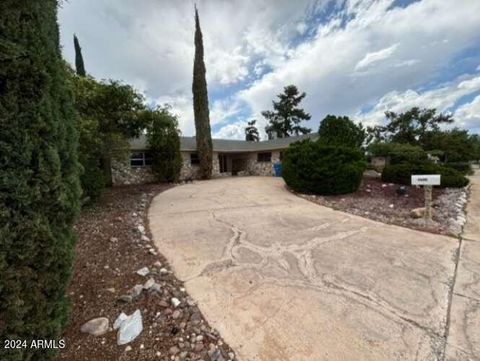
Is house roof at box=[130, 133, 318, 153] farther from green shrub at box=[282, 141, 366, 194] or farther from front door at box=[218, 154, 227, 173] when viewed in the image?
green shrub at box=[282, 141, 366, 194]

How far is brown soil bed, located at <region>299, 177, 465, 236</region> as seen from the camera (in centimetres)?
499

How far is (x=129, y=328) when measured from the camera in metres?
1.97

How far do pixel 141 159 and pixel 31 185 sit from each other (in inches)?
511

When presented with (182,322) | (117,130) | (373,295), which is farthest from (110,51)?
Answer: (373,295)

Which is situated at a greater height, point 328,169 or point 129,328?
point 328,169

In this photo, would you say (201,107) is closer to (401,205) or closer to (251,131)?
(401,205)

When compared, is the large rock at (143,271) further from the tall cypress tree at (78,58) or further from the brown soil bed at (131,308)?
the tall cypress tree at (78,58)

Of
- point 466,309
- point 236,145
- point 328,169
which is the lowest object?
point 466,309

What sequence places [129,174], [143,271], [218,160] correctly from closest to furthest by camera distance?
[143,271]
[129,174]
[218,160]

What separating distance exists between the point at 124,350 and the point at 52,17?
8.51ft

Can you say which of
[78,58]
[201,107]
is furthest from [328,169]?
[78,58]

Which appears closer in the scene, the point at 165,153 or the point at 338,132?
the point at 338,132

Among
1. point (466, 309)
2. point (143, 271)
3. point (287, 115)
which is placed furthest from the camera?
point (287, 115)

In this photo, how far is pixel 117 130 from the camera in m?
8.30
